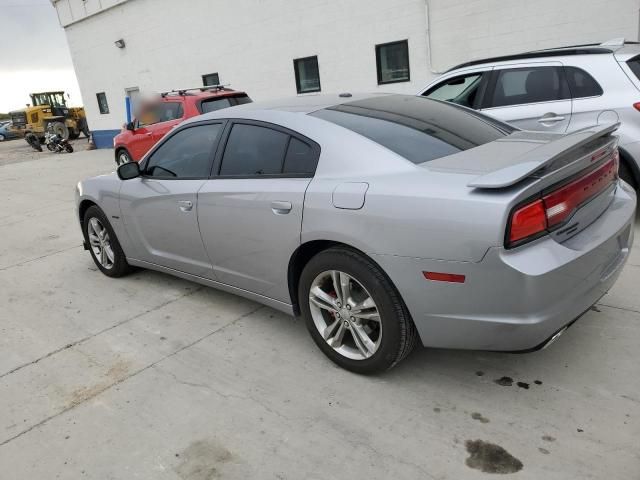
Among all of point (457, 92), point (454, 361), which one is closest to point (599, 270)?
point (454, 361)

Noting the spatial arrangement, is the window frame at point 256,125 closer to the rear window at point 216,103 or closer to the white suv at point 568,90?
the white suv at point 568,90

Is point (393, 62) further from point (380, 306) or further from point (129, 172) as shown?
point (380, 306)

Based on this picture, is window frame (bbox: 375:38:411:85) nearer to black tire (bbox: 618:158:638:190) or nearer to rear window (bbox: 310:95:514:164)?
black tire (bbox: 618:158:638:190)

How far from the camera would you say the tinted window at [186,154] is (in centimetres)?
370

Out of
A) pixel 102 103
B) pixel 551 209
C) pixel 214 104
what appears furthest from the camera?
pixel 102 103

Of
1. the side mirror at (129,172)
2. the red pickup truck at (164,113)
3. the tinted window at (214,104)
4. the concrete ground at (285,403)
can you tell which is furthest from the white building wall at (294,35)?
the side mirror at (129,172)

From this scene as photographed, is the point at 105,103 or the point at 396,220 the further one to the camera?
the point at 105,103

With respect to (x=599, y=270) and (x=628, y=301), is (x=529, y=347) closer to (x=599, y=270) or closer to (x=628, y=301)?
(x=599, y=270)

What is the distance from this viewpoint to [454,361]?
119 inches

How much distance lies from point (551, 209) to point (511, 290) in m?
0.43

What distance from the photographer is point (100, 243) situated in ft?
16.2

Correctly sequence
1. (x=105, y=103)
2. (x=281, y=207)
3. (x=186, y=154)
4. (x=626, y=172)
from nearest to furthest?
(x=281, y=207) < (x=186, y=154) < (x=626, y=172) < (x=105, y=103)

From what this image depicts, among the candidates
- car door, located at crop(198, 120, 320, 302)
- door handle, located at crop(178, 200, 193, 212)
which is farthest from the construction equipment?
car door, located at crop(198, 120, 320, 302)

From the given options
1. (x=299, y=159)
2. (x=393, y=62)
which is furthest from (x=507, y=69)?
(x=393, y=62)
